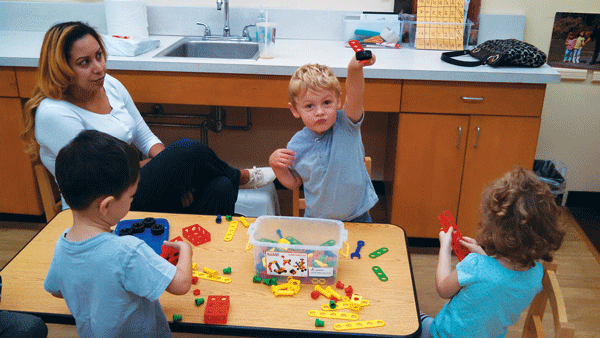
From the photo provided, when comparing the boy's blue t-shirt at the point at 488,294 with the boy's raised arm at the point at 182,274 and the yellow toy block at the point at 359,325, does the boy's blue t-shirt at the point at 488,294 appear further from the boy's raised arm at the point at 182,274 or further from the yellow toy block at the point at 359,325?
the boy's raised arm at the point at 182,274

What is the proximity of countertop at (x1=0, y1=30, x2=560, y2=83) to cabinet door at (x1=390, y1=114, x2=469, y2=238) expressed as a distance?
0.21m

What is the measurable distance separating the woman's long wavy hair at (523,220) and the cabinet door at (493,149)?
118 cm

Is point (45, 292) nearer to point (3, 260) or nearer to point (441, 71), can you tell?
point (3, 260)

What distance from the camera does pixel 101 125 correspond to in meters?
1.75

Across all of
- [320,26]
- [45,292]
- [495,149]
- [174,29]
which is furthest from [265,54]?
[45,292]

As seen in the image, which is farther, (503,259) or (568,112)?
(568,112)

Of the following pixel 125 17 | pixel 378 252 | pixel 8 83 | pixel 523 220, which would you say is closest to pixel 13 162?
pixel 8 83

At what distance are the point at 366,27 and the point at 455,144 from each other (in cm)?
85

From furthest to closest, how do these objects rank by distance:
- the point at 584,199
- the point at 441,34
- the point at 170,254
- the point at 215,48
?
the point at 584,199, the point at 215,48, the point at 441,34, the point at 170,254

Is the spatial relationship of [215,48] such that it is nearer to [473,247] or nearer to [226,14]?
[226,14]

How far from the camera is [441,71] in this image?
2.13 m

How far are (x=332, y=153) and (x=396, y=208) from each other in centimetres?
100

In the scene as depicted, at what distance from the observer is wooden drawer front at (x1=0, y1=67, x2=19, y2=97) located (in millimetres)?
2295

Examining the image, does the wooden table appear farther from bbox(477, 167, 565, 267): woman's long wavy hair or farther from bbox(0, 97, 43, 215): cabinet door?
bbox(0, 97, 43, 215): cabinet door
